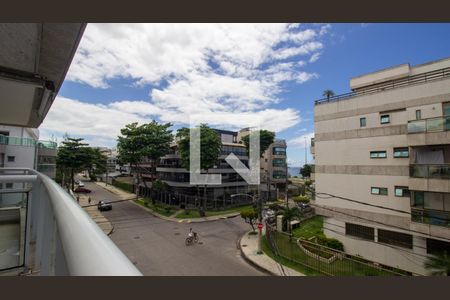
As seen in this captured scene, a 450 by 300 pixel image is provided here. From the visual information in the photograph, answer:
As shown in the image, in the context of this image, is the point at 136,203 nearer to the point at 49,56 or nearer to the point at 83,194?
the point at 83,194

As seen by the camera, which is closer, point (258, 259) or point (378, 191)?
point (378, 191)

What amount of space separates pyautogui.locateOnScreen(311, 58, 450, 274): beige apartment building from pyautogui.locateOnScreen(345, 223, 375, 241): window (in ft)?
0.14

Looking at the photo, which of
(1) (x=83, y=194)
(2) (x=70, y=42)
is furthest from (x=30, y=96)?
(1) (x=83, y=194)

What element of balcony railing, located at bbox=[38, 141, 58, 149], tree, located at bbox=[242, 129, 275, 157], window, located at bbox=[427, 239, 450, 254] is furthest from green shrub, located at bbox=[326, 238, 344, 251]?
balcony railing, located at bbox=[38, 141, 58, 149]

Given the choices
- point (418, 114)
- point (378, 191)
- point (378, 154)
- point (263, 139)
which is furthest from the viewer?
point (263, 139)

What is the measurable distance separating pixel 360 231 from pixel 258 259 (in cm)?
509

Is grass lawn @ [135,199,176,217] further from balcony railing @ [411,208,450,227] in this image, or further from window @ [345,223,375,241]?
balcony railing @ [411,208,450,227]

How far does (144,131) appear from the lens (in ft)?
78.8

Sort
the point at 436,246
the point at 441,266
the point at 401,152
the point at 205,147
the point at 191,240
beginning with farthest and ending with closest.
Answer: the point at 205,147 < the point at 191,240 < the point at 401,152 < the point at 436,246 < the point at 441,266

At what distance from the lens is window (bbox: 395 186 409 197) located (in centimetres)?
987

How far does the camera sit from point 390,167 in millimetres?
10297

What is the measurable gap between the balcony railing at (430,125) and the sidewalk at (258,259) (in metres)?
7.59

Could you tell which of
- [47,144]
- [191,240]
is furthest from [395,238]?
[47,144]

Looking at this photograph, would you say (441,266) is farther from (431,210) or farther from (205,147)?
(205,147)
